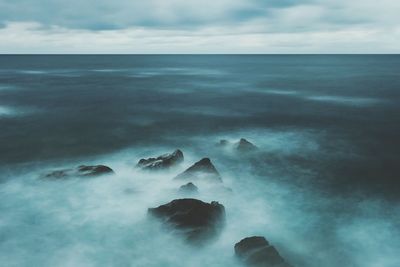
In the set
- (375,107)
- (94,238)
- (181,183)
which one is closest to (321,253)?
(181,183)

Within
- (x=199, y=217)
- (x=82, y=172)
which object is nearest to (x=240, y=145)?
(x=82, y=172)

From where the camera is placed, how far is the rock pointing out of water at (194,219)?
13602mm

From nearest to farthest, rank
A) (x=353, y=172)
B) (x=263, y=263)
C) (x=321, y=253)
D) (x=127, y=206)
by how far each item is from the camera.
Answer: (x=263, y=263) → (x=321, y=253) → (x=127, y=206) → (x=353, y=172)

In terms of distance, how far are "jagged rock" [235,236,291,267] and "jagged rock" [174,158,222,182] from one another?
603 centimetres

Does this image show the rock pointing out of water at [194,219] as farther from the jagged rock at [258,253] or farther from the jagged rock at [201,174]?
the jagged rock at [201,174]

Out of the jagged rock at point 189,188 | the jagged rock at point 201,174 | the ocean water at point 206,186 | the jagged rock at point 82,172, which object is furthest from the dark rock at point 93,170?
the jagged rock at point 189,188

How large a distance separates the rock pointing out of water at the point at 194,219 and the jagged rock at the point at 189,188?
2.33 metres

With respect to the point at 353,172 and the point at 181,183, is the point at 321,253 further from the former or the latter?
the point at 353,172

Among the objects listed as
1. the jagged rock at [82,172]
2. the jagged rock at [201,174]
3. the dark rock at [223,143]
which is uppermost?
the jagged rock at [201,174]

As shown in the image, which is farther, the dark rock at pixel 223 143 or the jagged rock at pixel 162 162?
the dark rock at pixel 223 143

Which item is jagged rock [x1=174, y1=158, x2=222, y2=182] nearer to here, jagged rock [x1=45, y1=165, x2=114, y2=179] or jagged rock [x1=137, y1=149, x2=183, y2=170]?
jagged rock [x1=137, y1=149, x2=183, y2=170]

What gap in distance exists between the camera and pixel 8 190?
18.5 m

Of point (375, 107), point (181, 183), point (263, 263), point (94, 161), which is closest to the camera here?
point (263, 263)

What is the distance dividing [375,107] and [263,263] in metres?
34.6
